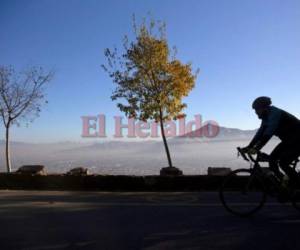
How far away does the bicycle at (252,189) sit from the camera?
680 cm

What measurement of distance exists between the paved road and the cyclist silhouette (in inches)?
29.3

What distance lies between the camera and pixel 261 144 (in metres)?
6.66

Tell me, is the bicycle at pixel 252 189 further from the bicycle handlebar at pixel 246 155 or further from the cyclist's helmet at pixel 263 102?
the cyclist's helmet at pixel 263 102

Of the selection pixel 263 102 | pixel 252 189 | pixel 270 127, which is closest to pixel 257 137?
pixel 270 127

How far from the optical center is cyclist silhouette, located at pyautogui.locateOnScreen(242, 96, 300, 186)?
6.63 m

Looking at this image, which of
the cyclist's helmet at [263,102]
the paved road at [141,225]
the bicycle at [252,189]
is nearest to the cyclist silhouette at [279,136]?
the cyclist's helmet at [263,102]

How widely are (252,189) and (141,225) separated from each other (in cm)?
190

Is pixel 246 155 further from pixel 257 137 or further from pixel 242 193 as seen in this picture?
pixel 242 193

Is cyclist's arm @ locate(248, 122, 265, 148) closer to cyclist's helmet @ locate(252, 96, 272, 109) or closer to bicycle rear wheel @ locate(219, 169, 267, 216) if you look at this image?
cyclist's helmet @ locate(252, 96, 272, 109)

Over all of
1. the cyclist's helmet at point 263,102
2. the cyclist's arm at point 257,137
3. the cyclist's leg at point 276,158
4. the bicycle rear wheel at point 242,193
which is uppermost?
the cyclist's helmet at point 263,102

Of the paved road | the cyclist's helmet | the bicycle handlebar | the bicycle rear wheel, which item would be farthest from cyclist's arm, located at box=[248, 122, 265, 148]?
the paved road

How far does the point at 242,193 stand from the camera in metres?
7.17

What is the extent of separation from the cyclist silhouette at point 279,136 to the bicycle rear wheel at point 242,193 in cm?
41

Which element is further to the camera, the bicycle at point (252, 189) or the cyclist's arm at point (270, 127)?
the bicycle at point (252, 189)
